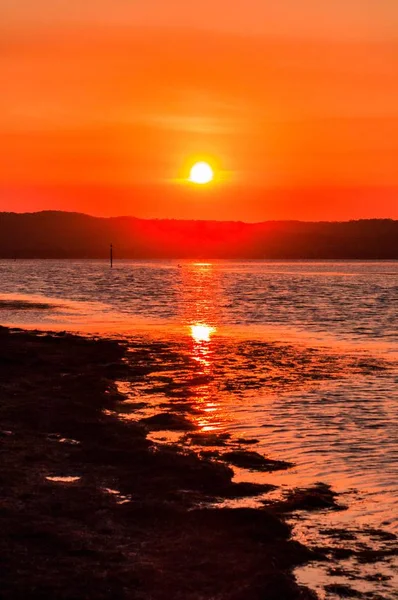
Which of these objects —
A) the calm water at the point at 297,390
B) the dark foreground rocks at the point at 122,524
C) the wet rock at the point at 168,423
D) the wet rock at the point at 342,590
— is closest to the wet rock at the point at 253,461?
the calm water at the point at 297,390

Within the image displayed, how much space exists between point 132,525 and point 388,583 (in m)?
3.47

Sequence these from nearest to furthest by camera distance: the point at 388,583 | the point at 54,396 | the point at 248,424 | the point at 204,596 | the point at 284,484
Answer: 1. the point at 204,596
2. the point at 388,583
3. the point at 284,484
4. the point at 248,424
5. the point at 54,396

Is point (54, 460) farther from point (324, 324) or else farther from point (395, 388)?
point (324, 324)

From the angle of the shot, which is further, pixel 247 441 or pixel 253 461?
pixel 247 441

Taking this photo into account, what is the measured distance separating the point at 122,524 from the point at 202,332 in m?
35.0

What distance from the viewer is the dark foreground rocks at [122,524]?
30.9 ft

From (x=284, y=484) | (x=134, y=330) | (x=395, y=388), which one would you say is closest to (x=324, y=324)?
(x=134, y=330)

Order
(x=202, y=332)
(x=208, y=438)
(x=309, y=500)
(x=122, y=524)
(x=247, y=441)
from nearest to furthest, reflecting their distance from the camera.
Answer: (x=122, y=524)
(x=309, y=500)
(x=247, y=441)
(x=208, y=438)
(x=202, y=332)

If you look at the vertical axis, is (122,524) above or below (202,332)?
above

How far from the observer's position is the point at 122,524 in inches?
451

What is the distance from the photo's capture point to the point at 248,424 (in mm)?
19500

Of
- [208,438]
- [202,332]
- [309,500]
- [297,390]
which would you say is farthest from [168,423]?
[202,332]

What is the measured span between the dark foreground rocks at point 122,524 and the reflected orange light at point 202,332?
928 inches

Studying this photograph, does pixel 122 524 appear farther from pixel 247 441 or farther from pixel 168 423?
pixel 168 423
